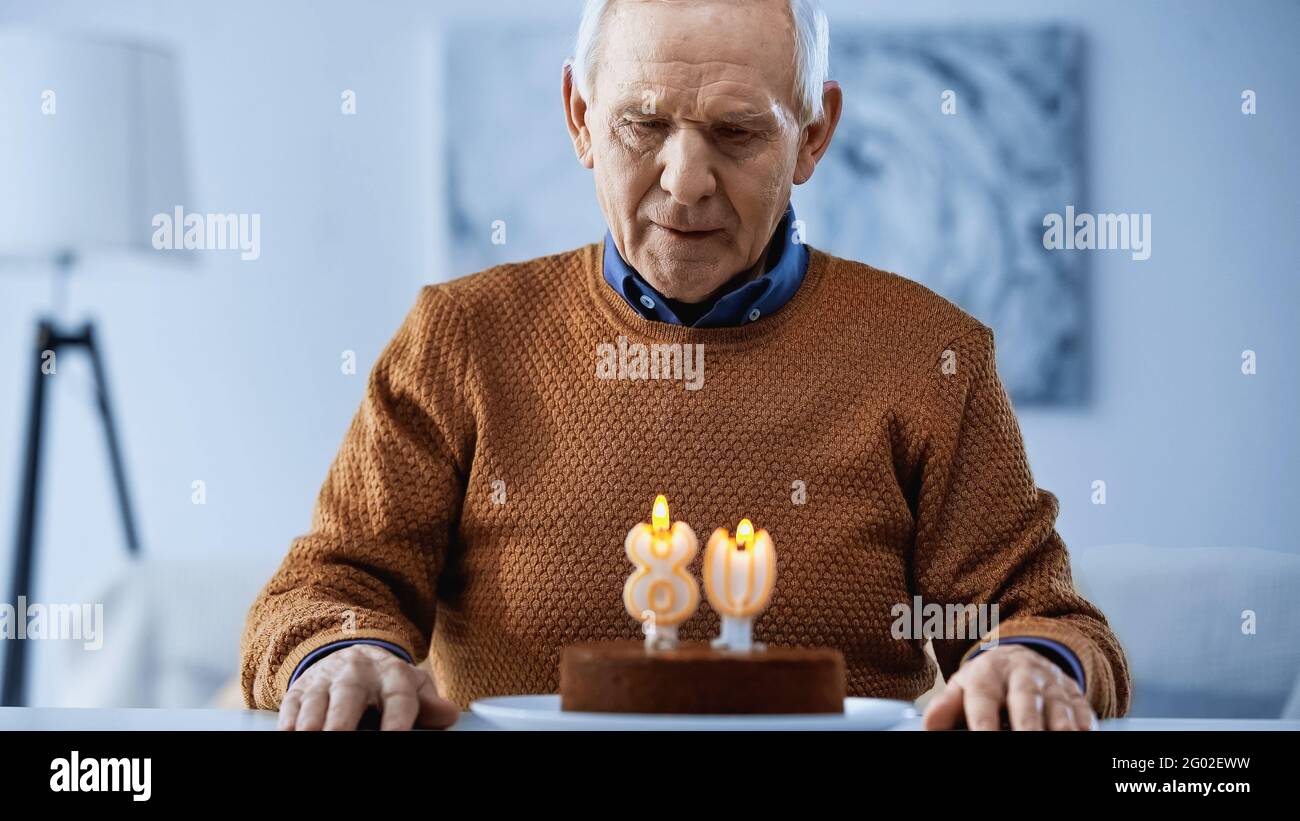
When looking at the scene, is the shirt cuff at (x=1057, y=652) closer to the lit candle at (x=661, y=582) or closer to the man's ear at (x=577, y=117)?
the lit candle at (x=661, y=582)

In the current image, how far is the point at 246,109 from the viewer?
3725 mm

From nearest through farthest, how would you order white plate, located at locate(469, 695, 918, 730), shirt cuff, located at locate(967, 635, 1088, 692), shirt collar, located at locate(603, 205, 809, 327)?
white plate, located at locate(469, 695, 918, 730) → shirt cuff, located at locate(967, 635, 1088, 692) → shirt collar, located at locate(603, 205, 809, 327)

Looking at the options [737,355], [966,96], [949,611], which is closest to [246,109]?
[966,96]

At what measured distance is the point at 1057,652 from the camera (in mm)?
1032

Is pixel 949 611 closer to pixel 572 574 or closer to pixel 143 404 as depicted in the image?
pixel 572 574

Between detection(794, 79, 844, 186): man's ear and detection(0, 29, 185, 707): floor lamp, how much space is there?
7.62 feet

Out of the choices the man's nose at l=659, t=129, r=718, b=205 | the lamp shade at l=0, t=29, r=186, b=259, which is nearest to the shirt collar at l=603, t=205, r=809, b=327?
the man's nose at l=659, t=129, r=718, b=205

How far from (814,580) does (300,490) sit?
8.59 feet

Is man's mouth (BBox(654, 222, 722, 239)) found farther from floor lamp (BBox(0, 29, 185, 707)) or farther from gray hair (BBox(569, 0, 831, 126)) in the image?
floor lamp (BBox(0, 29, 185, 707))

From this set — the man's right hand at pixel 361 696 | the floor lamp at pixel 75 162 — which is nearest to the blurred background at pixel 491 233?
the floor lamp at pixel 75 162

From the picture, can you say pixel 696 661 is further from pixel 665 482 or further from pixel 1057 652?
pixel 665 482

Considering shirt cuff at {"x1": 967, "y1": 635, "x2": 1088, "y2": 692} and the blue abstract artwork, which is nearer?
shirt cuff at {"x1": 967, "y1": 635, "x2": 1088, "y2": 692}

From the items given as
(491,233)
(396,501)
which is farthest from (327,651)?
(491,233)

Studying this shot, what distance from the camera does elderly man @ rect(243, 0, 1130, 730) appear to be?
4.30ft
